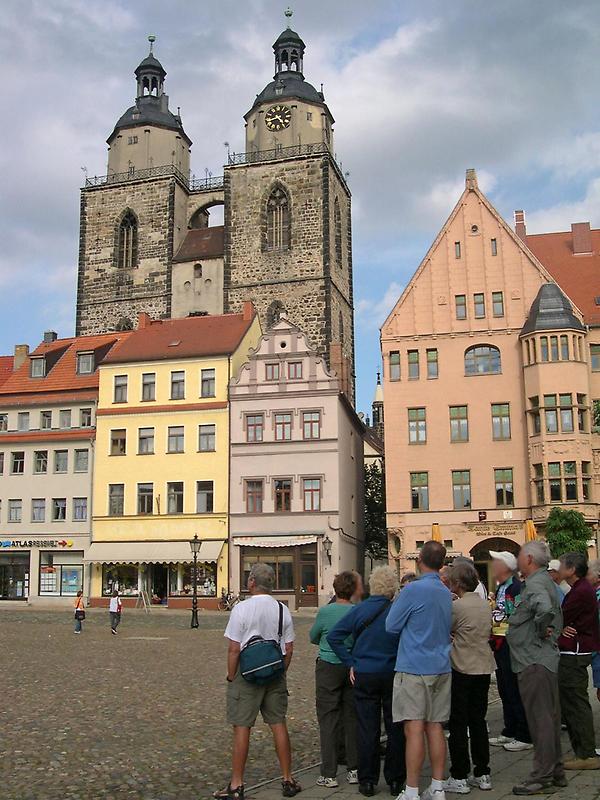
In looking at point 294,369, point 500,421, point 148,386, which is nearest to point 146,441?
point 148,386

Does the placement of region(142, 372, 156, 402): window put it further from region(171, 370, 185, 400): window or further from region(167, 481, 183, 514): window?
region(167, 481, 183, 514): window

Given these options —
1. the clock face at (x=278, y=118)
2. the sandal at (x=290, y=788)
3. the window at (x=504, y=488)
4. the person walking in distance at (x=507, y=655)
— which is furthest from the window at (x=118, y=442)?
the sandal at (x=290, y=788)

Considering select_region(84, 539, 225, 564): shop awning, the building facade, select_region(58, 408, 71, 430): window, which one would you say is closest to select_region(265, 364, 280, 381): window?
select_region(84, 539, 225, 564): shop awning

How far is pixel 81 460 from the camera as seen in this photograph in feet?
154

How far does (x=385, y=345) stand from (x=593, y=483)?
1113cm

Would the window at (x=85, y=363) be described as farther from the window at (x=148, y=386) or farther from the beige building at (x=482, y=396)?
the beige building at (x=482, y=396)

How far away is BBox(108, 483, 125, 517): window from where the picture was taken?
1802 inches

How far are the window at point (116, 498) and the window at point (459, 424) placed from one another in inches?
617

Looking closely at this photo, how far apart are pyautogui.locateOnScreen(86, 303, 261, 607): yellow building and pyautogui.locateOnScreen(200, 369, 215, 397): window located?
5 cm

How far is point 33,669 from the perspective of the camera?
701 inches

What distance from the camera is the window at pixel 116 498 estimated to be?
45.8 meters

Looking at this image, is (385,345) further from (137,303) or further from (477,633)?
(477,633)

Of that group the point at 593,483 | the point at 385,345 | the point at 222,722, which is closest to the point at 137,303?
the point at 385,345

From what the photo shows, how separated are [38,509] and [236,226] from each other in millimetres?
27260
